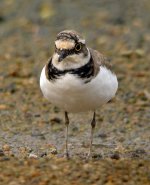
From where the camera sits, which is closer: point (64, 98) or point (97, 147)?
point (64, 98)

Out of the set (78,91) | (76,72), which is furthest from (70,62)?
(78,91)

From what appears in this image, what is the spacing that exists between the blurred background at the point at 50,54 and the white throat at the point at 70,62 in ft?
4.01

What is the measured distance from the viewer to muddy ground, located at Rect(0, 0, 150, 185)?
579cm

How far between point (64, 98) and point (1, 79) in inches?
126

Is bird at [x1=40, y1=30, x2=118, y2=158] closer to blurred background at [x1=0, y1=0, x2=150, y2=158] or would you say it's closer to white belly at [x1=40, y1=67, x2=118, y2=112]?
white belly at [x1=40, y1=67, x2=118, y2=112]

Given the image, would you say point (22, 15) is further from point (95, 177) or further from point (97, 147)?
point (95, 177)

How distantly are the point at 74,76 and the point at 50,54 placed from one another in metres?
4.44

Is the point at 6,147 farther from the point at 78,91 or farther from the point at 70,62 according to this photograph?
the point at 70,62

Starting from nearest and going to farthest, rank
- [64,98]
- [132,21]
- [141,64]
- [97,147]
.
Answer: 1. [64,98]
2. [97,147]
3. [141,64]
4. [132,21]

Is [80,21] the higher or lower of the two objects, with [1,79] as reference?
higher

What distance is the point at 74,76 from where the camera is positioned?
18.8 ft

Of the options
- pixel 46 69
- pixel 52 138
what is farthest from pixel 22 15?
pixel 46 69

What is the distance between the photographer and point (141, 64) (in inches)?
377

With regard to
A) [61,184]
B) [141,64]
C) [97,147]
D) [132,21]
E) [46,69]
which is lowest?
[61,184]
